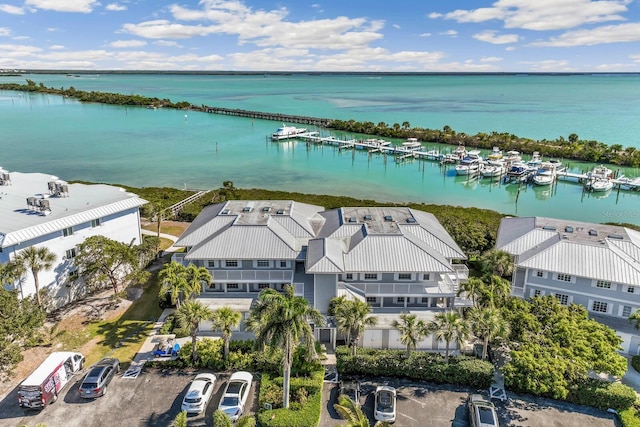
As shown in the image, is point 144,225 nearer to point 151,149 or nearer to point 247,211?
point 247,211

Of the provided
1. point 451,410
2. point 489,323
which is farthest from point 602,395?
point 451,410

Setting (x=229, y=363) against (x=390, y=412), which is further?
(x=229, y=363)

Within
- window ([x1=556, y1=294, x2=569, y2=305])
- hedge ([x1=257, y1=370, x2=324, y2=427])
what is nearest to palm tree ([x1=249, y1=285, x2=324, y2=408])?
hedge ([x1=257, y1=370, x2=324, y2=427])

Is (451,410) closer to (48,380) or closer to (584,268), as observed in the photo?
(584,268)

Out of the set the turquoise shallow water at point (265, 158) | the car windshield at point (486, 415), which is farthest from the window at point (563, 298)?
the turquoise shallow water at point (265, 158)

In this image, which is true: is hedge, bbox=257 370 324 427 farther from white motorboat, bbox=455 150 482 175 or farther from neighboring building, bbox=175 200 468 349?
white motorboat, bbox=455 150 482 175

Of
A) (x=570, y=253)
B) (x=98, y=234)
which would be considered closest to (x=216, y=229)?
(x=98, y=234)

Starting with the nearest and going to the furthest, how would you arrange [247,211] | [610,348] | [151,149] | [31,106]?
[610,348] → [247,211] → [151,149] → [31,106]

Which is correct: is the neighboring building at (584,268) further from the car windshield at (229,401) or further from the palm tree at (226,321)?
the car windshield at (229,401)
